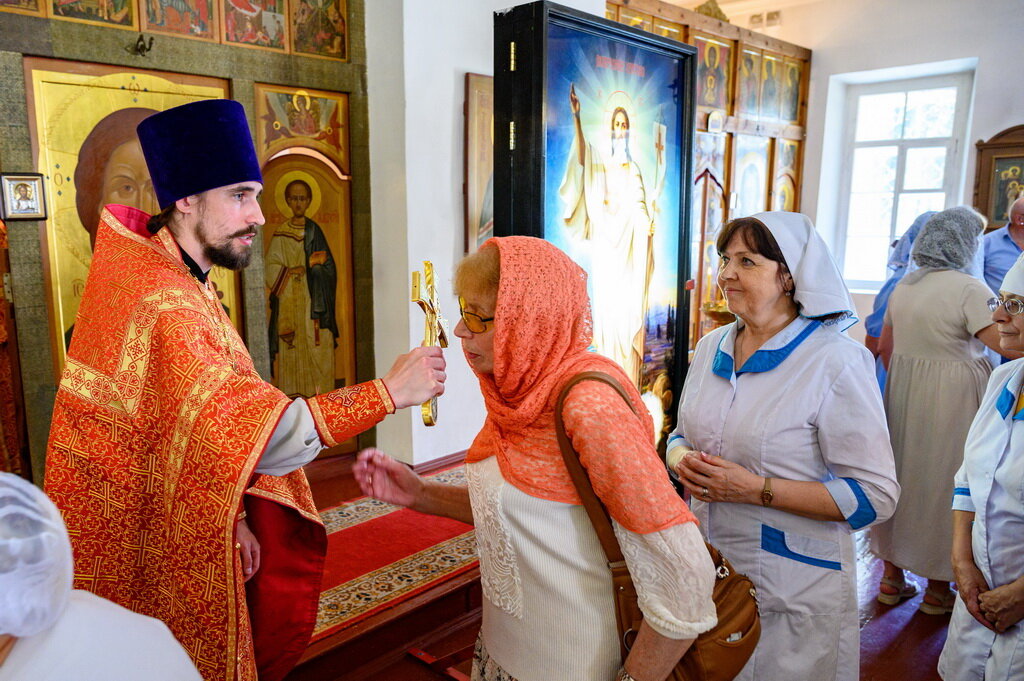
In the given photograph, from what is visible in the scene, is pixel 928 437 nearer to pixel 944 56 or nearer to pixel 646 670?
pixel 646 670

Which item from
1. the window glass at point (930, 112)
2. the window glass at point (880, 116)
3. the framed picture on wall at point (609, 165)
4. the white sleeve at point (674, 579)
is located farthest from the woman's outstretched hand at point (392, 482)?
the window glass at point (880, 116)

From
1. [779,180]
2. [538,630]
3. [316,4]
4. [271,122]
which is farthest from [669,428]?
[779,180]

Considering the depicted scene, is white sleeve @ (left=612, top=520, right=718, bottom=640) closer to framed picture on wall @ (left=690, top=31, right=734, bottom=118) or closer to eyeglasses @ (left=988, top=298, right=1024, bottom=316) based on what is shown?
eyeglasses @ (left=988, top=298, right=1024, bottom=316)

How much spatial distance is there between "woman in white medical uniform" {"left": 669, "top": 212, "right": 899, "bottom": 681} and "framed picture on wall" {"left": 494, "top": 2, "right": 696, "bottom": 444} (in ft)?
3.40

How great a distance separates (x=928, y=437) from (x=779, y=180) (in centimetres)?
636

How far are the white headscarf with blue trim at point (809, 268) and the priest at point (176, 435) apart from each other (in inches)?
40.1

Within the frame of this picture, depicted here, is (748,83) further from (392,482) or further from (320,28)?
(392,482)

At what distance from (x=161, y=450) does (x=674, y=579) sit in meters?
1.41

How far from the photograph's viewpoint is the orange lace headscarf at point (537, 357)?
1.51m

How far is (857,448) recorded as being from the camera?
191 centimetres

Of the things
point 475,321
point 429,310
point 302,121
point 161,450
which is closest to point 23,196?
point 302,121

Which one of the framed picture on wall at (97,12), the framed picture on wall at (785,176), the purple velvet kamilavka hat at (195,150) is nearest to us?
the purple velvet kamilavka hat at (195,150)

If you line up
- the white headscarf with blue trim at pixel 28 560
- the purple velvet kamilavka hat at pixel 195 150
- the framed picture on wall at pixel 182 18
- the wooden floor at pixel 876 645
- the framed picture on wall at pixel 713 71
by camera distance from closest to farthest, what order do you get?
the white headscarf with blue trim at pixel 28 560 → the purple velvet kamilavka hat at pixel 195 150 → the wooden floor at pixel 876 645 → the framed picture on wall at pixel 182 18 → the framed picture on wall at pixel 713 71

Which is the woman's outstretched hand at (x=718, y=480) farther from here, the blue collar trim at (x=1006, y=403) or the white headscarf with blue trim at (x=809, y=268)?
the blue collar trim at (x=1006, y=403)
